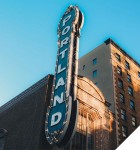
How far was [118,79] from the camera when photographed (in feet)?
121

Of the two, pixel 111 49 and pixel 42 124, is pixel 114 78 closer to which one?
pixel 111 49

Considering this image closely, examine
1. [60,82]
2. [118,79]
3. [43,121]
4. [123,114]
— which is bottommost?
[43,121]

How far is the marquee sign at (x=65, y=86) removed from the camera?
1653cm

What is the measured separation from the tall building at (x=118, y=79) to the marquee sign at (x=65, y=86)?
39.8ft

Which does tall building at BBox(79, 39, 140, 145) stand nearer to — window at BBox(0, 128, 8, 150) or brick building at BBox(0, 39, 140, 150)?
brick building at BBox(0, 39, 140, 150)

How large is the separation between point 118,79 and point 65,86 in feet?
65.6

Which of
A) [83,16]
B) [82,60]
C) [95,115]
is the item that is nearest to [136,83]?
[82,60]

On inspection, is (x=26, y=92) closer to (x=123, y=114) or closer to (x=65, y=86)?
(x=65, y=86)

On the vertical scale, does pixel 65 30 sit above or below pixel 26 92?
above

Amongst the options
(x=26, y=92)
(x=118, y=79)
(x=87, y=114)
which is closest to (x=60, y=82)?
(x=87, y=114)

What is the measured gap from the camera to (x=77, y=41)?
71.4ft

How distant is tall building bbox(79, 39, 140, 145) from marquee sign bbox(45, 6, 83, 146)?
12.1m

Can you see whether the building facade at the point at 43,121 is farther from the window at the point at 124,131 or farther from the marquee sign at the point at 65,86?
the marquee sign at the point at 65,86

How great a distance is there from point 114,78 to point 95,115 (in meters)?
11.4
